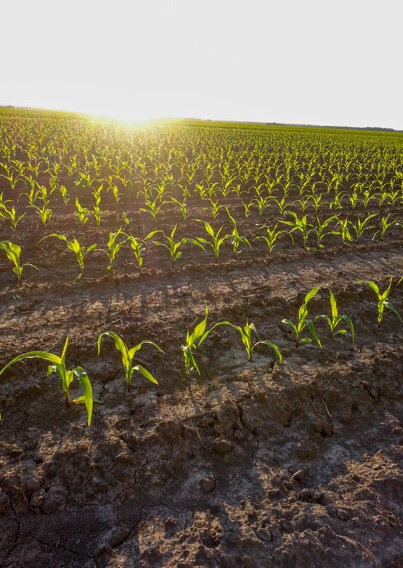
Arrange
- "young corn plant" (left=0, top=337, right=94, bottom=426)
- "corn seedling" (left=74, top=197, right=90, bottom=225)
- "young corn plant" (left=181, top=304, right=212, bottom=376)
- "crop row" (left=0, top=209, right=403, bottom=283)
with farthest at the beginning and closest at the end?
1. "corn seedling" (left=74, top=197, right=90, bottom=225)
2. "crop row" (left=0, top=209, right=403, bottom=283)
3. "young corn plant" (left=181, top=304, right=212, bottom=376)
4. "young corn plant" (left=0, top=337, right=94, bottom=426)

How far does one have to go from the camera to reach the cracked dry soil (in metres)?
1.77

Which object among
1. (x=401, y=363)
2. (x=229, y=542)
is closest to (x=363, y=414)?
(x=401, y=363)

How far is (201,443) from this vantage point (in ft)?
7.50

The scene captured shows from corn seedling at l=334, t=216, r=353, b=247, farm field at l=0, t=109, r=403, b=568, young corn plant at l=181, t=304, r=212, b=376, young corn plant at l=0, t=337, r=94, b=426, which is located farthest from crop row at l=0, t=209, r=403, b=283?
young corn plant at l=0, t=337, r=94, b=426

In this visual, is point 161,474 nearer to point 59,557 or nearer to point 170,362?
point 59,557

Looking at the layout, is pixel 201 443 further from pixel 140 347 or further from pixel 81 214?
pixel 81 214

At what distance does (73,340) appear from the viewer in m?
3.16

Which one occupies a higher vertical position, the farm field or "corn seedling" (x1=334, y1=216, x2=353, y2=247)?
"corn seedling" (x1=334, y1=216, x2=353, y2=247)

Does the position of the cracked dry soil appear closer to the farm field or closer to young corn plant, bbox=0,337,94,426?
the farm field

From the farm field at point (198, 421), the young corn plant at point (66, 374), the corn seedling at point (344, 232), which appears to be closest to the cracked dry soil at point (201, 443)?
the farm field at point (198, 421)

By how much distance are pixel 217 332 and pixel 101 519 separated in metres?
1.79

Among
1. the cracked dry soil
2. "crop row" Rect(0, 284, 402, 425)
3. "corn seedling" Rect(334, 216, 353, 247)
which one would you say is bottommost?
the cracked dry soil

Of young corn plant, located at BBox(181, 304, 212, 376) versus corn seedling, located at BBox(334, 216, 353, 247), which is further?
corn seedling, located at BBox(334, 216, 353, 247)

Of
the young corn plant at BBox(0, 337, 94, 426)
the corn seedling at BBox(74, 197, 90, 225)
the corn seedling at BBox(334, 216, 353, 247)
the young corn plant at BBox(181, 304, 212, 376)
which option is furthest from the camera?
the corn seedling at BBox(74, 197, 90, 225)
